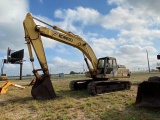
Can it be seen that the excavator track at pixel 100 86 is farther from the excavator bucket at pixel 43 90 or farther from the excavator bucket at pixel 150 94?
the excavator bucket at pixel 150 94

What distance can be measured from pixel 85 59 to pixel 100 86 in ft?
8.23

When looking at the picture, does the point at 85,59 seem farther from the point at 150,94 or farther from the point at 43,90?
the point at 150,94

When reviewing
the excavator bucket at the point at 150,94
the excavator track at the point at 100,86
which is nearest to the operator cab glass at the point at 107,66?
the excavator track at the point at 100,86

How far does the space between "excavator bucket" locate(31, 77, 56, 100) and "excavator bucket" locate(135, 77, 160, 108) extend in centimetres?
522

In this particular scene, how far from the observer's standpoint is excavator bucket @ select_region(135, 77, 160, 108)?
9921 mm

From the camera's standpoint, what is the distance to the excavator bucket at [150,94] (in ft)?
32.5

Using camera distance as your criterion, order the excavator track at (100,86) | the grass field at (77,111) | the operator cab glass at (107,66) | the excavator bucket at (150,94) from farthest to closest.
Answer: the operator cab glass at (107,66) → the excavator track at (100,86) → the excavator bucket at (150,94) → the grass field at (77,111)

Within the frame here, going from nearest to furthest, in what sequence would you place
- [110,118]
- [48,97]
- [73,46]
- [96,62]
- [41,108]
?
[110,118]
[41,108]
[48,97]
[73,46]
[96,62]

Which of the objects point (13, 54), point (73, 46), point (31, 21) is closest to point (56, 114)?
point (31, 21)

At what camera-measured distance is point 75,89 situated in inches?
728

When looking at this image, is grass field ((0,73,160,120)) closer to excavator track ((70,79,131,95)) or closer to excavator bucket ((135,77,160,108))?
excavator bucket ((135,77,160,108))

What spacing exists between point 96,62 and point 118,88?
2.37 m

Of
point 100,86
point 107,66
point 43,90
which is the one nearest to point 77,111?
point 43,90

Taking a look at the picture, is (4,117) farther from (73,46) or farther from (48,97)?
(73,46)
